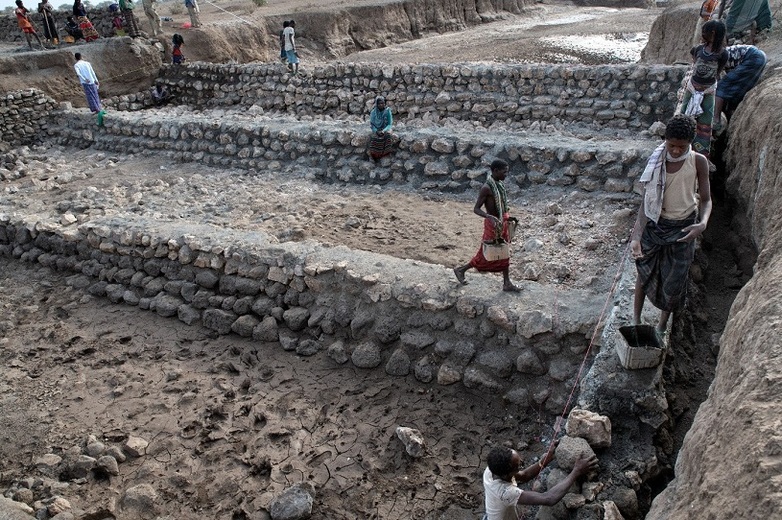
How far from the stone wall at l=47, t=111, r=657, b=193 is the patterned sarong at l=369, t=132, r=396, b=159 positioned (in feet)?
0.48

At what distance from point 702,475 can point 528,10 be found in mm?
28440

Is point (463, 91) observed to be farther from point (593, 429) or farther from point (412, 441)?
point (593, 429)

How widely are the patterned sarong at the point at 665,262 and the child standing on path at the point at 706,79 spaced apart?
281 centimetres

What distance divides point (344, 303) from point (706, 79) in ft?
13.8

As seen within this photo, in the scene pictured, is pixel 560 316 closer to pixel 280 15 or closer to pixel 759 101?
pixel 759 101

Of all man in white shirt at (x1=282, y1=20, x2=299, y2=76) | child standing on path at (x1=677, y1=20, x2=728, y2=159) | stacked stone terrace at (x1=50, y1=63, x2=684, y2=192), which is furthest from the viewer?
man in white shirt at (x1=282, y1=20, x2=299, y2=76)

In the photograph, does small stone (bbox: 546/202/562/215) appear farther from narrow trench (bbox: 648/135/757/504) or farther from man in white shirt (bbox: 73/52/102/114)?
man in white shirt (bbox: 73/52/102/114)

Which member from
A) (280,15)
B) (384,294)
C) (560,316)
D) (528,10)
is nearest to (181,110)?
(280,15)

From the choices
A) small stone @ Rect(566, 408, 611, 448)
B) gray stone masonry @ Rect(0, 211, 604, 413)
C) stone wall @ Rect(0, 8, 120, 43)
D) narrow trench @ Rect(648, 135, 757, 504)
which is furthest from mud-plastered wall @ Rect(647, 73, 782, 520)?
stone wall @ Rect(0, 8, 120, 43)

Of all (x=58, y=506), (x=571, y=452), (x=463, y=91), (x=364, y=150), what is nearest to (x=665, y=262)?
(x=571, y=452)

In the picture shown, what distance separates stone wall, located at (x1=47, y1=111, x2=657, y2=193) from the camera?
24.0 ft

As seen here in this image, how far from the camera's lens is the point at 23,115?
40.5ft

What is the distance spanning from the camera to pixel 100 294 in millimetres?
7133

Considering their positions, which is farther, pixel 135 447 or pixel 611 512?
pixel 135 447
